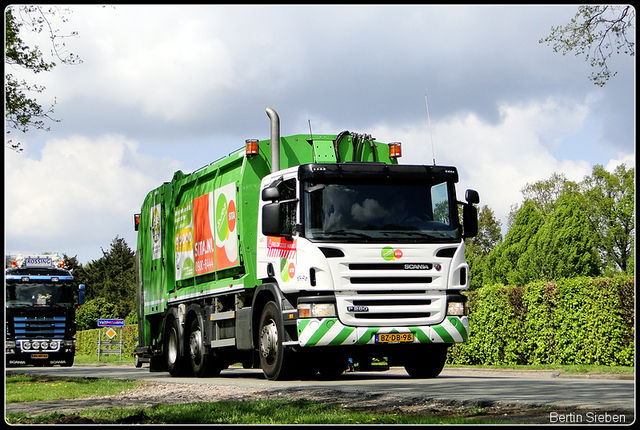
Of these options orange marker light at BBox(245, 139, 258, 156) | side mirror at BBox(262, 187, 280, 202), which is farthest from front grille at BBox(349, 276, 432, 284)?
orange marker light at BBox(245, 139, 258, 156)

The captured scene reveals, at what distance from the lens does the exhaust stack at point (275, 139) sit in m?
15.3

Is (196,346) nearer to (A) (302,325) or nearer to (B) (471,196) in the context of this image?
(A) (302,325)

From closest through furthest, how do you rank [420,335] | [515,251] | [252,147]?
[420,335], [252,147], [515,251]

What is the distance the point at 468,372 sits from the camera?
21.2 meters

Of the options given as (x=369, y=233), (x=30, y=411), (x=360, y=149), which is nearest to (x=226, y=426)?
(x=30, y=411)

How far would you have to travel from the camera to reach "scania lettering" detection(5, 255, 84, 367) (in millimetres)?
33031

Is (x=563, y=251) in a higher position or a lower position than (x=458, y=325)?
higher

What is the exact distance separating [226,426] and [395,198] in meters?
6.31

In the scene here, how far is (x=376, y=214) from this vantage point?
13.3 meters

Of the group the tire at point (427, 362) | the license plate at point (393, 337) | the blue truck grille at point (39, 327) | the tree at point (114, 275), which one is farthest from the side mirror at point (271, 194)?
the tree at point (114, 275)

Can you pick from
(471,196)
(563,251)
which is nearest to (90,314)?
(563,251)

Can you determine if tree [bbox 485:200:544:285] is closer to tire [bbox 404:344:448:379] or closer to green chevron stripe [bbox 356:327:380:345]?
tire [bbox 404:344:448:379]

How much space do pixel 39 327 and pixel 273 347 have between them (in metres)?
21.9

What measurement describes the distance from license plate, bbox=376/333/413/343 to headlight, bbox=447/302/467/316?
815 millimetres
